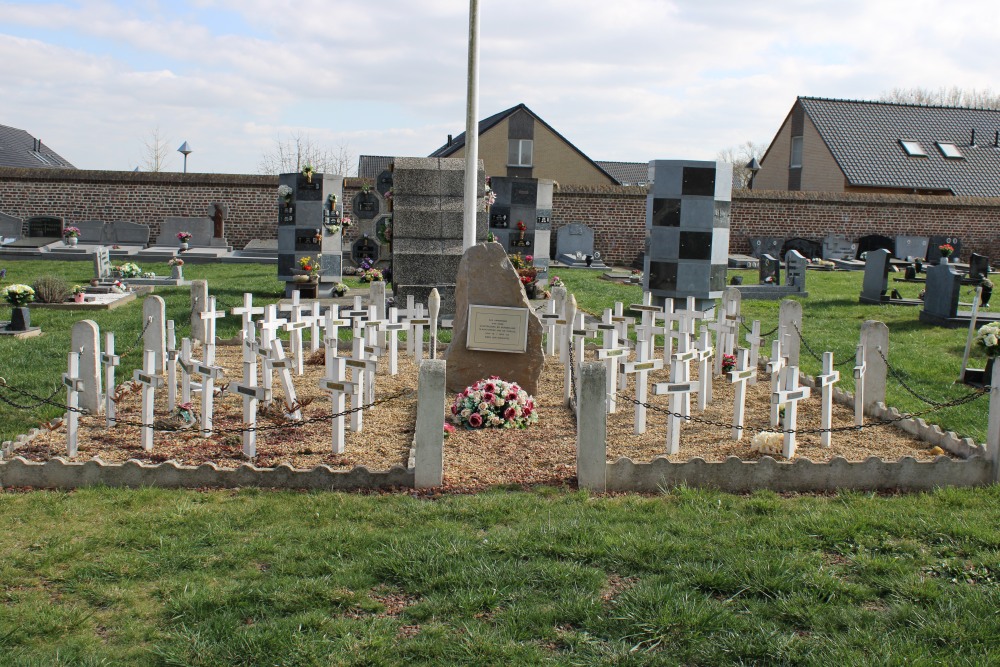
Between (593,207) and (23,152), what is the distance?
28.6 m

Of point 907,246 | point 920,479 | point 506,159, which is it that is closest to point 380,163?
point 506,159

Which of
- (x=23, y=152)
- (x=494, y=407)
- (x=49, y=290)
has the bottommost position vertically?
(x=494, y=407)

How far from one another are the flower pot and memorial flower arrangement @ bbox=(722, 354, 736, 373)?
30.1 feet

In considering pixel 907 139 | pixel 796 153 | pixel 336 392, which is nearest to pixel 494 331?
pixel 336 392

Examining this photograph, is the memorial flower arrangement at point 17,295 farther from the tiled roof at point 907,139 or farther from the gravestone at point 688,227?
the tiled roof at point 907,139

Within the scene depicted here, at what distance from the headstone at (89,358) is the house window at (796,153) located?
3549cm

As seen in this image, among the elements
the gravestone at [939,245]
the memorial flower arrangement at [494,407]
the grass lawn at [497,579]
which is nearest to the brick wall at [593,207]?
the gravestone at [939,245]

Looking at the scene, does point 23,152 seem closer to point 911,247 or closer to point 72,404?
point 911,247

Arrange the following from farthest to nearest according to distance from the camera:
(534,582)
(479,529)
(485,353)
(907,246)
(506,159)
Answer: (506,159) < (907,246) < (485,353) < (479,529) < (534,582)

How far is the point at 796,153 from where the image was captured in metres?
39.7

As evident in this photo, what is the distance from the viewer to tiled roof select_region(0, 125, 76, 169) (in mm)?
41375

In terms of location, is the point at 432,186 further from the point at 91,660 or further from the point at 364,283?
the point at 91,660

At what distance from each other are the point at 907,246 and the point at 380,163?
28.3m

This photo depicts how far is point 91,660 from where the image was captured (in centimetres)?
411
